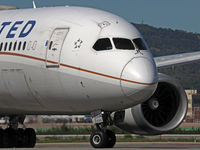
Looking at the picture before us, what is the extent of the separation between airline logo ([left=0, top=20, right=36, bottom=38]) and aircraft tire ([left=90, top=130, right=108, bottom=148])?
4.18 m

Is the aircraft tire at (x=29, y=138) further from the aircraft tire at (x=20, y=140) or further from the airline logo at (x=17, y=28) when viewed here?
the airline logo at (x=17, y=28)

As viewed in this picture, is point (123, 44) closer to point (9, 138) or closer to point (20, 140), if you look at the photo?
point (9, 138)

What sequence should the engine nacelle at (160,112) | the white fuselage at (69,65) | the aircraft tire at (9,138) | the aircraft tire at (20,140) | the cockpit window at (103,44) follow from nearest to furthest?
the white fuselage at (69,65) → the cockpit window at (103,44) → the engine nacelle at (160,112) → the aircraft tire at (9,138) → the aircraft tire at (20,140)

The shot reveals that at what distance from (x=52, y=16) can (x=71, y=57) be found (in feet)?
7.01

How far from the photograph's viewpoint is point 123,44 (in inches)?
751

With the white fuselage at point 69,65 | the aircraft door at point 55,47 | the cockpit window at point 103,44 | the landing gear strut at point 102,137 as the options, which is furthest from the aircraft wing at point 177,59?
the aircraft door at point 55,47

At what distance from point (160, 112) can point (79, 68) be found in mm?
5022

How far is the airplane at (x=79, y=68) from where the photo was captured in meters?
18.4

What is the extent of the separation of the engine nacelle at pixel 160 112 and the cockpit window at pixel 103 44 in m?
3.64

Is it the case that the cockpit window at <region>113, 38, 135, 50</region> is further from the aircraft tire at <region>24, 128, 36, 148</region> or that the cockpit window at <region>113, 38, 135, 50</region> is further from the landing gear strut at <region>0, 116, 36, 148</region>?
the aircraft tire at <region>24, 128, 36, 148</region>

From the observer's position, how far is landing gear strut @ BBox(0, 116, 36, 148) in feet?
76.5

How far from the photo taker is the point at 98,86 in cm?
1861

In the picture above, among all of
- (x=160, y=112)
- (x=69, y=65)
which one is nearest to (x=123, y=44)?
(x=69, y=65)

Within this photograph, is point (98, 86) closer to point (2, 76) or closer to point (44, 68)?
point (44, 68)
